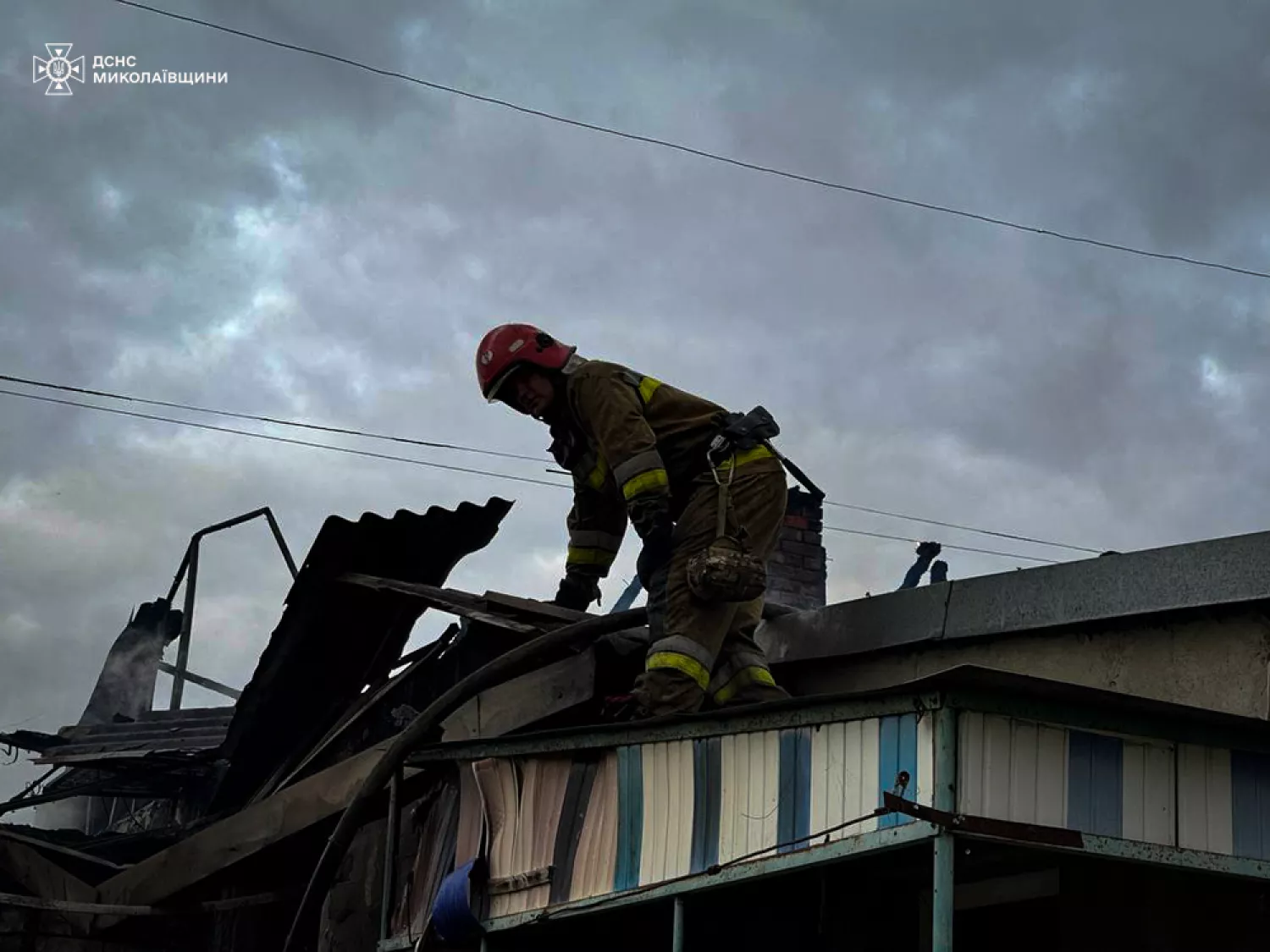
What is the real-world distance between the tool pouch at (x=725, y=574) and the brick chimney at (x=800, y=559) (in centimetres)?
491

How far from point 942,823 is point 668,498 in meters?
2.35

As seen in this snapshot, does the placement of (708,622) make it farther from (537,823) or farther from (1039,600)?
(1039,600)

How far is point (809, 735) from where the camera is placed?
18.4 feet

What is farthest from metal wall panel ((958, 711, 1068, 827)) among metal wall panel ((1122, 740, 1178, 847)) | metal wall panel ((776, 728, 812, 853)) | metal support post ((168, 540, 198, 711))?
metal support post ((168, 540, 198, 711))

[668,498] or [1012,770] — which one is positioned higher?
[668,498]

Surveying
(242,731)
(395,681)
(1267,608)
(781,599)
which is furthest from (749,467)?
(781,599)

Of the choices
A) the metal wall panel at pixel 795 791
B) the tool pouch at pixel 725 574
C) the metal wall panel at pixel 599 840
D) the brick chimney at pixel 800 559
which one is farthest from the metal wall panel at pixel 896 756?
the brick chimney at pixel 800 559

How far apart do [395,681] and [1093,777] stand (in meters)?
4.97

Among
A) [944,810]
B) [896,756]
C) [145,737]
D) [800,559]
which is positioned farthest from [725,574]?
[145,737]

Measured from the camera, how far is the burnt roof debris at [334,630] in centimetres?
955

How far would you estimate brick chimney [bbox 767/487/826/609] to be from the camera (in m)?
12.2

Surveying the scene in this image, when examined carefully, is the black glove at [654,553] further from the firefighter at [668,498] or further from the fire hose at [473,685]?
the fire hose at [473,685]

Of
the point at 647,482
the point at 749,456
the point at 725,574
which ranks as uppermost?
the point at 749,456

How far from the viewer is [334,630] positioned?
9.79 meters
